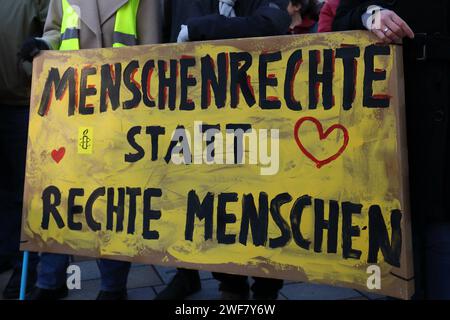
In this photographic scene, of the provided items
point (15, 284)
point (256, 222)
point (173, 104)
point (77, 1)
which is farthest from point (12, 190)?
point (256, 222)

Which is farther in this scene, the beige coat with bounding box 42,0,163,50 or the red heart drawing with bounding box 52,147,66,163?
the beige coat with bounding box 42,0,163,50

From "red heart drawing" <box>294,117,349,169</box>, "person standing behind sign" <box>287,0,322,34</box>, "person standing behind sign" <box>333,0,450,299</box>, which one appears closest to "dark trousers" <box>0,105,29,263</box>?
"person standing behind sign" <box>287,0,322,34</box>

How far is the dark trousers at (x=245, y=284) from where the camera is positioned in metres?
2.53

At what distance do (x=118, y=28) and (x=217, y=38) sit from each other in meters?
0.61

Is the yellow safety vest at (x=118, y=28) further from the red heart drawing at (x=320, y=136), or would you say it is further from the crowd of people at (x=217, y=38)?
the red heart drawing at (x=320, y=136)

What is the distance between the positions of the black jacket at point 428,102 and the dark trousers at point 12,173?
6.68 ft

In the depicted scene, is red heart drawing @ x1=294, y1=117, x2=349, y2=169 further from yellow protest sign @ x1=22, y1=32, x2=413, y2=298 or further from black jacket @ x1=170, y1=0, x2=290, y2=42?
black jacket @ x1=170, y1=0, x2=290, y2=42

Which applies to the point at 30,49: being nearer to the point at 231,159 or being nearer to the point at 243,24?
the point at 243,24

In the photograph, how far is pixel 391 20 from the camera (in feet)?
5.43

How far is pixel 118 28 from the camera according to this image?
2443 millimetres

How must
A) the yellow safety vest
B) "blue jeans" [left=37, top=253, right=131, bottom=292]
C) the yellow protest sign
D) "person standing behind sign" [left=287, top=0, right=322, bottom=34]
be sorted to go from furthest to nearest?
"person standing behind sign" [left=287, top=0, right=322, bottom=34], "blue jeans" [left=37, top=253, right=131, bottom=292], the yellow safety vest, the yellow protest sign

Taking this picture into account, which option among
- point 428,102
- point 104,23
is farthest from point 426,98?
point 104,23

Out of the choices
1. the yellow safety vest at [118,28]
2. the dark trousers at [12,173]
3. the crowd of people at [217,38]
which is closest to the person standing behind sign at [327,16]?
the crowd of people at [217,38]

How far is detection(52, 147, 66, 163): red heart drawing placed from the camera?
2.09 meters
